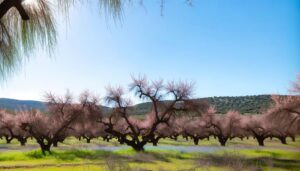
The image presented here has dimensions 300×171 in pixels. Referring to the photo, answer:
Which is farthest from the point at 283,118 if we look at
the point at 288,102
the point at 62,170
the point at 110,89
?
the point at 62,170

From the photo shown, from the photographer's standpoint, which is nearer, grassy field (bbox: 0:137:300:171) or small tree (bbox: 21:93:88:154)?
grassy field (bbox: 0:137:300:171)

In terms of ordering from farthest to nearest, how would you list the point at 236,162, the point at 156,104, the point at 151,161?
the point at 156,104
the point at 151,161
the point at 236,162

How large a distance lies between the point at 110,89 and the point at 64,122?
24.1 ft

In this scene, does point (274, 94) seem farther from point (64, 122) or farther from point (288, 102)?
point (64, 122)

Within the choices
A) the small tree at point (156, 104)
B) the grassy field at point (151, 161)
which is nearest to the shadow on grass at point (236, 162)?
the grassy field at point (151, 161)

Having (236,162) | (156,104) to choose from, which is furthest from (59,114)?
(236,162)

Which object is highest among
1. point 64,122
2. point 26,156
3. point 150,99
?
point 150,99

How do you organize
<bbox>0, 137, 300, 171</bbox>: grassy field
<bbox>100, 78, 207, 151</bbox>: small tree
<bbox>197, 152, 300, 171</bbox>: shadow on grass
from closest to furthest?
<bbox>197, 152, 300, 171</bbox>: shadow on grass, <bbox>0, 137, 300, 171</bbox>: grassy field, <bbox>100, 78, 207, 151</bbox>: small tree

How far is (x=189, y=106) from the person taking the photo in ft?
140

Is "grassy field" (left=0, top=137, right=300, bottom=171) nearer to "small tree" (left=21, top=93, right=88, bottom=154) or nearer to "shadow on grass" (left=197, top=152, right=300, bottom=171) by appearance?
"shadow on grass" (left=197, top=152, right=300, bottom=171)

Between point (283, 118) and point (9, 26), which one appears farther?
point (283, 118)

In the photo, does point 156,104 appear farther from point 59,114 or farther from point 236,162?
point 236,162

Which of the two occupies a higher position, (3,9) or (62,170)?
(3,9)

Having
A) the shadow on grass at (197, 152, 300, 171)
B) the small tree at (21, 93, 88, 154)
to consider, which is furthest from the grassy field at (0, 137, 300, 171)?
the small tree at (21, 93, 88, 154)
